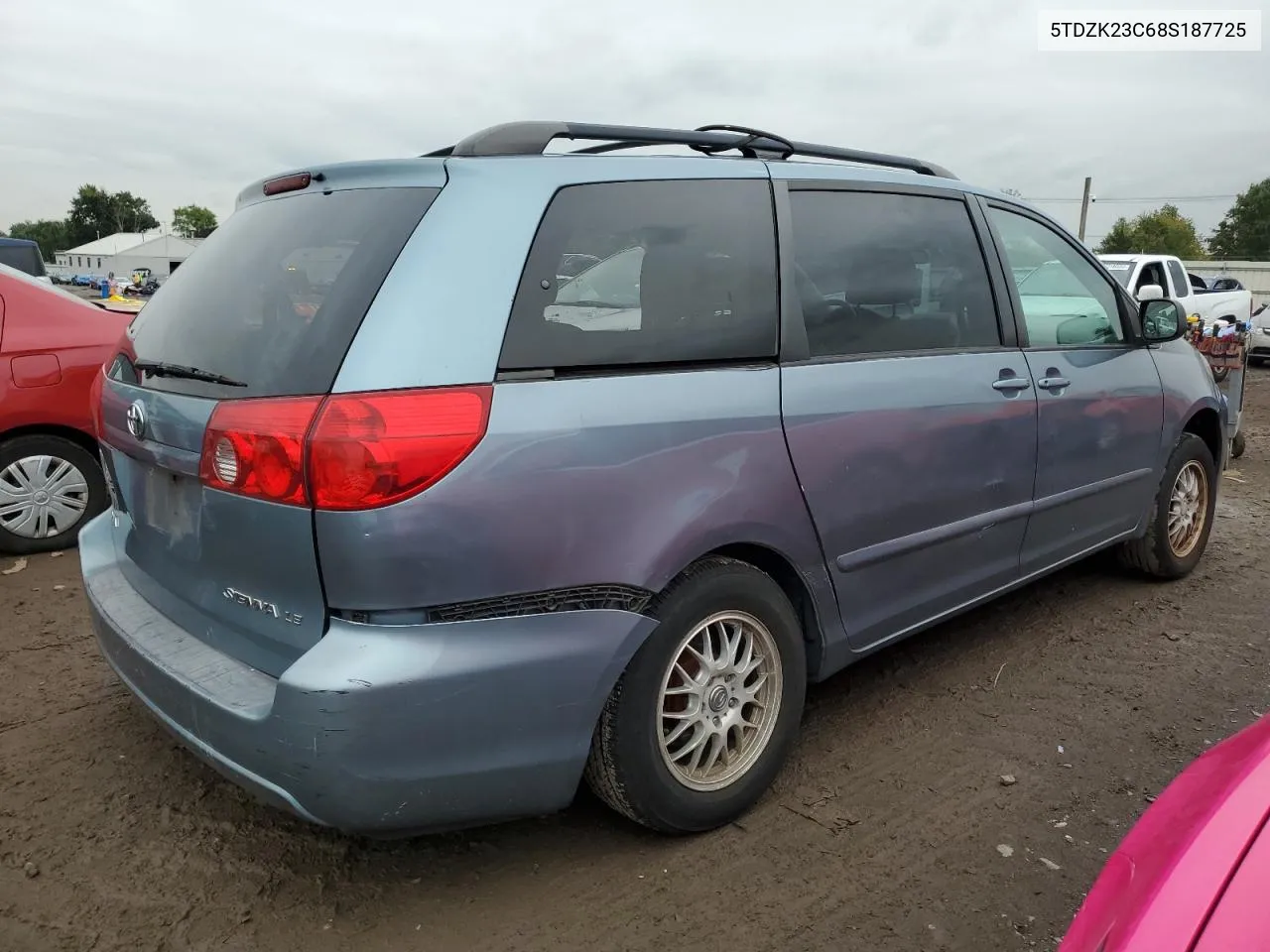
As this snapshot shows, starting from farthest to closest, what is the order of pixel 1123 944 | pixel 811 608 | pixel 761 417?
pixel 811 608 → pixel 761 417 → pixel 1123 944

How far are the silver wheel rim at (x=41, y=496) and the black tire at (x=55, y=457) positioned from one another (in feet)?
0.04

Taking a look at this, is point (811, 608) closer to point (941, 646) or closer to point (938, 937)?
point (938, 937)

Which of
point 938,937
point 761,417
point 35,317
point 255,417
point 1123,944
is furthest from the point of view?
point 35,317

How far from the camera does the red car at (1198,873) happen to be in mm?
1194

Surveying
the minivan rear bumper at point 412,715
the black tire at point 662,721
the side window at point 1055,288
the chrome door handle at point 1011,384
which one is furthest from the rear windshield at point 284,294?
the side window at point 1055,288

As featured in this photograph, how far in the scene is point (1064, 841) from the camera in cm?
259

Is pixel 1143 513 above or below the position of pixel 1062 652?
Answer: above

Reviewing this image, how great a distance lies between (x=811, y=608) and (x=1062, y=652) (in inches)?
68.0

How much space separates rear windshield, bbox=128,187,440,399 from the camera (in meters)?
2.05

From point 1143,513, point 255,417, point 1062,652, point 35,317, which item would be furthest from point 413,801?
point 35,317

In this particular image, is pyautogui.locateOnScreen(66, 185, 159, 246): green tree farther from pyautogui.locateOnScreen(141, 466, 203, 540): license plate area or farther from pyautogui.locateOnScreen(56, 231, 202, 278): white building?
pyautogui.locateOnScreen(141, 466, 203, 540): license plate area

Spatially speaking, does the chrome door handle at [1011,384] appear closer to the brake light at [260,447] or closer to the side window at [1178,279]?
the brake light at [260,447]

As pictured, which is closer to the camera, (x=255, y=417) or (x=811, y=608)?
(x=255, y=417)

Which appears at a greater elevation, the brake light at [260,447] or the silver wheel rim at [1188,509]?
the brake light at [260,447]
